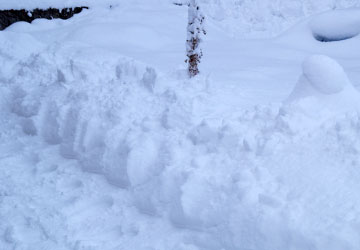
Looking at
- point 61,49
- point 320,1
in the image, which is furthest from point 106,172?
point 320,1

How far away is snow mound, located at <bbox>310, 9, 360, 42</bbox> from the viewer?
25.3 ft

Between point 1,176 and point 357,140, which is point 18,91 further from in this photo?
point 357,140

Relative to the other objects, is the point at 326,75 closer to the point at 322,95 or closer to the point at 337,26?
the point at 322,95

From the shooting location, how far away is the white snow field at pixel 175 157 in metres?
2.84

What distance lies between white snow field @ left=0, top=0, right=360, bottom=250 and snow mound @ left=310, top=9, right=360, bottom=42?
2.37 metres

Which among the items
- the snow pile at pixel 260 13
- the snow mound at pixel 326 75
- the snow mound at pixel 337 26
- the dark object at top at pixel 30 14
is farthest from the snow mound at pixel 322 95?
the dark object at top at pixel 30 14

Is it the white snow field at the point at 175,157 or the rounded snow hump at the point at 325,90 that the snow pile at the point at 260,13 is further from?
the rounded snow hump at the point at 325,90

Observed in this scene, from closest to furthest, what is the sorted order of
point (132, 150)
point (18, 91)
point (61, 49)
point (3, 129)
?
point (132, 150) → point (3, 129) → point (18, 91) → point (61, 49)

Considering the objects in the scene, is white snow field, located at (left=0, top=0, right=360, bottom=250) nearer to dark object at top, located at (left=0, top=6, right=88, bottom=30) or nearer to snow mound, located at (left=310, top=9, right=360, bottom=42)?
snow mound, located at (left=310, top=9, right=360, bottom=42)

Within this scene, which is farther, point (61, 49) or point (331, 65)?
point (61, 49)

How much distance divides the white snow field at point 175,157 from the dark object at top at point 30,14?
2784 mm

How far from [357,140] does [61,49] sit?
4822 millimetres

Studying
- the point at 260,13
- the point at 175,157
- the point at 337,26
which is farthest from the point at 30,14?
the point at 175,157

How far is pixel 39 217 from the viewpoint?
3279 mm
